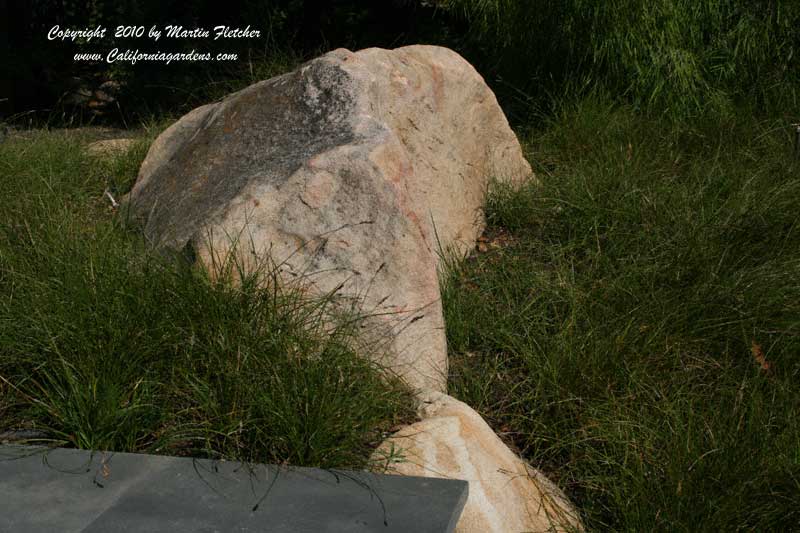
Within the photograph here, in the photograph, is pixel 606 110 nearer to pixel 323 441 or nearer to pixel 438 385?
pixel 438 385

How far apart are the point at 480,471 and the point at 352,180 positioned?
1.01m

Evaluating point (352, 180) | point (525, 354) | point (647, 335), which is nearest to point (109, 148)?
point (352, 180)

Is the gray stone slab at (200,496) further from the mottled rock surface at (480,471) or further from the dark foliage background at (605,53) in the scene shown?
the dark foliage background at (605,53)

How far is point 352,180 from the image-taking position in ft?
9.90

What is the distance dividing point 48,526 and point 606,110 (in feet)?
11.5

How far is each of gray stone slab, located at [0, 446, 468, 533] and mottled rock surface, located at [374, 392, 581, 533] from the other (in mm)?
237

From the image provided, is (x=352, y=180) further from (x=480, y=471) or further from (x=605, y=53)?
(x=605, y=53)

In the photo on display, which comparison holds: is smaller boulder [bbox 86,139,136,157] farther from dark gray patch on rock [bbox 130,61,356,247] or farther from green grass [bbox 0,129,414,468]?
green grass [bbox 0,129,414,468]

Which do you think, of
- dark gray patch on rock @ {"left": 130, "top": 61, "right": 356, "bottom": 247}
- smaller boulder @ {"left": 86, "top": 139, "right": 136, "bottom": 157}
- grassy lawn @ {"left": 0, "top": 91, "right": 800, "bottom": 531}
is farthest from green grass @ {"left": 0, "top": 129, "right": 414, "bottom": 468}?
smaller boulder @ {"left": 86, "top": 139, "right": 136, "bottom": 157}

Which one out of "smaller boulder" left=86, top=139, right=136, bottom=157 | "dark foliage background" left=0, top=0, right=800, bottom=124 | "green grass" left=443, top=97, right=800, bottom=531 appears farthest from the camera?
"dark foliage background" left=0, top=0, right=800, bottom=124

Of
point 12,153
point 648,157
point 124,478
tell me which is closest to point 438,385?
point 124,478

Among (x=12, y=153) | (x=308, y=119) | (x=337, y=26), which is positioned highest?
(x=308, y=119)

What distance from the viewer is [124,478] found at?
2.18m

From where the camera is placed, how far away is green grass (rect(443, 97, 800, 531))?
241cm
